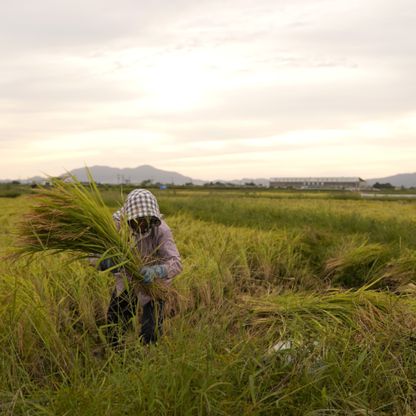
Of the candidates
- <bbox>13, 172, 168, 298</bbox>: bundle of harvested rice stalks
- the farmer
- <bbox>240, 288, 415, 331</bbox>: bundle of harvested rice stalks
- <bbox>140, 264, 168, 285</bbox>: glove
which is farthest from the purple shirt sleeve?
<bbox>240, 288, 415, 331</bbox>: bundle of harvested rice stalks

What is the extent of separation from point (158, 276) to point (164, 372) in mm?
719

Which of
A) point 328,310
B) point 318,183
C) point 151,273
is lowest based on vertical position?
point 328,310

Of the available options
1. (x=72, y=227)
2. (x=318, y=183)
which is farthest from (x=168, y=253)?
(x=318, y=183)

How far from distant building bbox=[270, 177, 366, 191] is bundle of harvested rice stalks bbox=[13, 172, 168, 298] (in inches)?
3488

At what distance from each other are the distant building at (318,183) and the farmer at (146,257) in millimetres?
88175

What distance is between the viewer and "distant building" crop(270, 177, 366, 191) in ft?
301

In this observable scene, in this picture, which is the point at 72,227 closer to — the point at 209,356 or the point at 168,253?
the point at 168,253

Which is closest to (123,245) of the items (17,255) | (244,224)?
(17,255)

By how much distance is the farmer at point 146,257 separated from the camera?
2350 mm

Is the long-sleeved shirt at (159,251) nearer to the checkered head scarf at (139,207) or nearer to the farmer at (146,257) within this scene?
the farmer at (146,257)

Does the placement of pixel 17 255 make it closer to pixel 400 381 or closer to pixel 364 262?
pixel 400 381

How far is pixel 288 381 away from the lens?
71.8 inches

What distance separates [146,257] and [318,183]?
101 meters

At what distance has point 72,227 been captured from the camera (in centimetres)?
213
